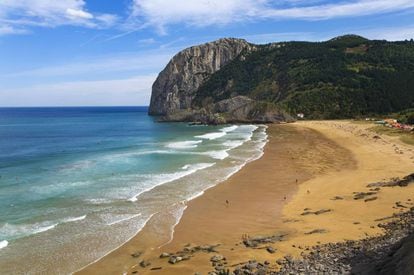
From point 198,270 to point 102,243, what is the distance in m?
6.32

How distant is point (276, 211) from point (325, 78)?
345 feet

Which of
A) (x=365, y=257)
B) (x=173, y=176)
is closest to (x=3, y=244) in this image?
(x=365, y=257)

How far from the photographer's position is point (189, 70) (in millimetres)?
174000

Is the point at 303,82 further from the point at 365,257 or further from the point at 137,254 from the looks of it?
the point at 365,257

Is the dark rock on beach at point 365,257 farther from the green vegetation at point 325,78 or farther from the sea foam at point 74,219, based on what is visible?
the green vegetation at point 325,78

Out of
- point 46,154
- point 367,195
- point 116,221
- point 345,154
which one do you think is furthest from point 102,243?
point 46,154

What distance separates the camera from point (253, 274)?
14.9 meters

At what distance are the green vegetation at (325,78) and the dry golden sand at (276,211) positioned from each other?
149 feet

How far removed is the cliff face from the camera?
17262cm

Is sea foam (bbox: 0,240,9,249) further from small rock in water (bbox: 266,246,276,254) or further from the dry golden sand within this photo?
small rock in water (bbox: 266,246,276,254)

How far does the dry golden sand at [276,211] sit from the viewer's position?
17938 mm

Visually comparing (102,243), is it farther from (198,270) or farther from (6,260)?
(198,270)

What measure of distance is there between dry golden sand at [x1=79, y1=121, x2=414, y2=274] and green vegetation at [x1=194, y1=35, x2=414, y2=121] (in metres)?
45.5

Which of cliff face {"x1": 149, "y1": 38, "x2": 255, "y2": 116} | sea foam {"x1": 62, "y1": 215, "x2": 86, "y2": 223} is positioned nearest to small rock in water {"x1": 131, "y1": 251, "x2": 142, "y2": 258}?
sea foam {"x1": 62, "y1": 215, "x2": 86, "y2": 223}
